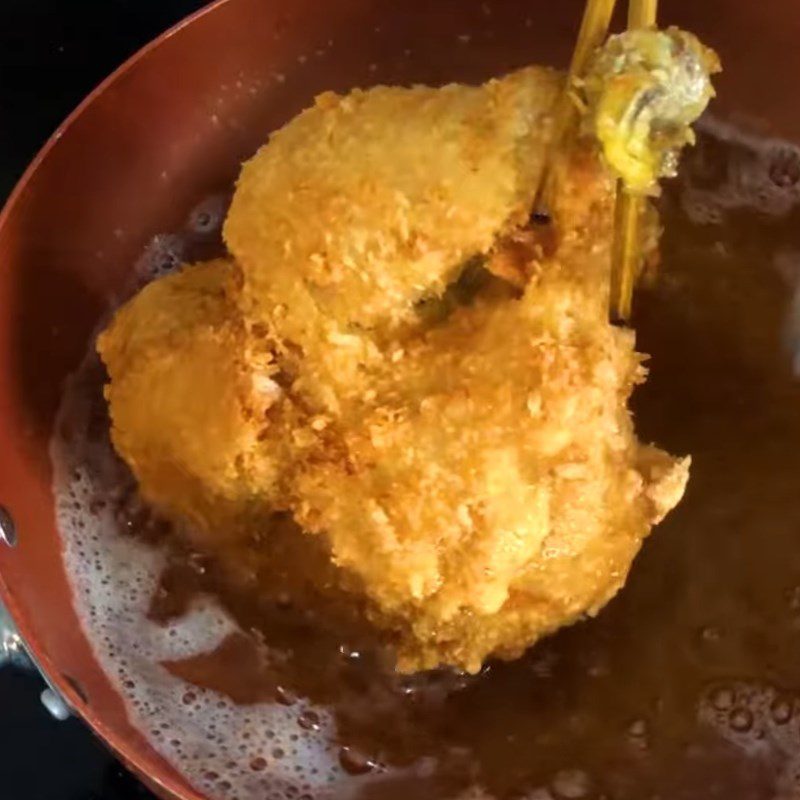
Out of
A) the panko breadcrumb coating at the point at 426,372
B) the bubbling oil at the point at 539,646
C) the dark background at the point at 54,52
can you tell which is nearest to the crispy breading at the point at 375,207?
the panko breadcrumb coating at the point at 426,372

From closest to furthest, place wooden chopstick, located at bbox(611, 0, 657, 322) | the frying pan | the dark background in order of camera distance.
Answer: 1. wooden chopstick, located at bbox(611, 0, 657, 322)
2. the frying pan
3. the dark background

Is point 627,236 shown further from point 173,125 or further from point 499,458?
point 173,125

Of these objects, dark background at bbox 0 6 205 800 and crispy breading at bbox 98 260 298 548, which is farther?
Result: dark background at bbox 0 6 205 800

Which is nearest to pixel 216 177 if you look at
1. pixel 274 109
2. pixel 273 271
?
pixel 274 109

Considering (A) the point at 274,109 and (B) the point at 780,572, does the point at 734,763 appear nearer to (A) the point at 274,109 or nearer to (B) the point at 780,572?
(B) the point at 780,572

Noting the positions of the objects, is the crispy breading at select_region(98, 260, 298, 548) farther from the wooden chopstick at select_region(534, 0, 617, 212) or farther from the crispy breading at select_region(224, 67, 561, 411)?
the wooden chopstick at select_region(534, 0, 617, 212)

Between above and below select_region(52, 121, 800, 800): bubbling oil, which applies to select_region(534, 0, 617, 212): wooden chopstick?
above

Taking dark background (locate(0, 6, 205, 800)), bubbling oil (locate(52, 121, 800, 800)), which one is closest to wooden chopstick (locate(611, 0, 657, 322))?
bubbling oil (locate(52, 121, 800, 800))
